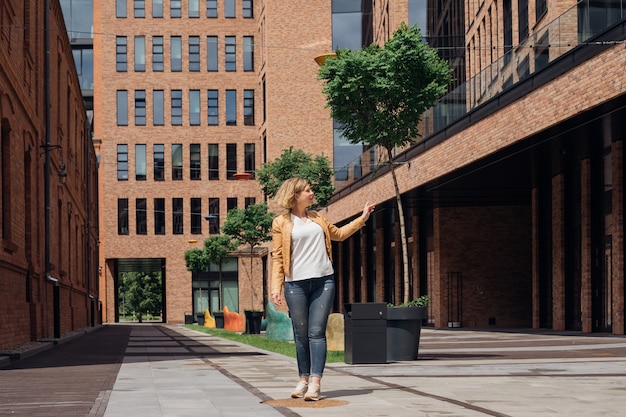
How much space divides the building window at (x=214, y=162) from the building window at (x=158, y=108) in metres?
4.09

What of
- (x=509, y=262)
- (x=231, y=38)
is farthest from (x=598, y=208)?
(x=231, y=38)

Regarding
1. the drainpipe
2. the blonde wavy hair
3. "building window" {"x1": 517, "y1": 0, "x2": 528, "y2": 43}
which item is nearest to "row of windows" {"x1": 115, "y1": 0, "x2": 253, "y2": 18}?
the drainpipe

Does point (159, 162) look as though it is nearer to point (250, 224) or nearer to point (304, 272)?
point (250, 224)

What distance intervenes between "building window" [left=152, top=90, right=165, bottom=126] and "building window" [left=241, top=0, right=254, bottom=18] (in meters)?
8.45

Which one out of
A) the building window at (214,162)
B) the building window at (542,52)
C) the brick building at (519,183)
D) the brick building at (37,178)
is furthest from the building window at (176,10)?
the building window at (542,52)

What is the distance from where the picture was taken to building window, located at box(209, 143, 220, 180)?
72.1m

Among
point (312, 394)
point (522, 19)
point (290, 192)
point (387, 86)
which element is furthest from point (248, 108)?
point (312, 394)

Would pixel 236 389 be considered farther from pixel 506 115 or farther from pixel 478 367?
pixel 506 115

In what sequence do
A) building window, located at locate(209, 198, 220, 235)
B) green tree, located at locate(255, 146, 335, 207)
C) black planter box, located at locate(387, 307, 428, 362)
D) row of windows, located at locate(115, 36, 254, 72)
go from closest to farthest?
black planter box, located at locate(387, 307, 428, 362) → green tree, located at locate(255, 146, 335, 207) → building window, located at locate(209, 198, 220, 235) → row of windows, located at locate(115, 36, 254, 72)

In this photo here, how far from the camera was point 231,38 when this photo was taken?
7275 cm

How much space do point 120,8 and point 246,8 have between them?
30.2 ft

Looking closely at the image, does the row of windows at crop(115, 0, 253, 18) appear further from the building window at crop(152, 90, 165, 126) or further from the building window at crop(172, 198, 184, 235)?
the building window at crop(172, 198, 184, 235)

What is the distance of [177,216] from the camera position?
71688 mm

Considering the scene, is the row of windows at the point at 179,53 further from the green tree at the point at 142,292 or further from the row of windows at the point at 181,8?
the green tree at the point at 142,292
